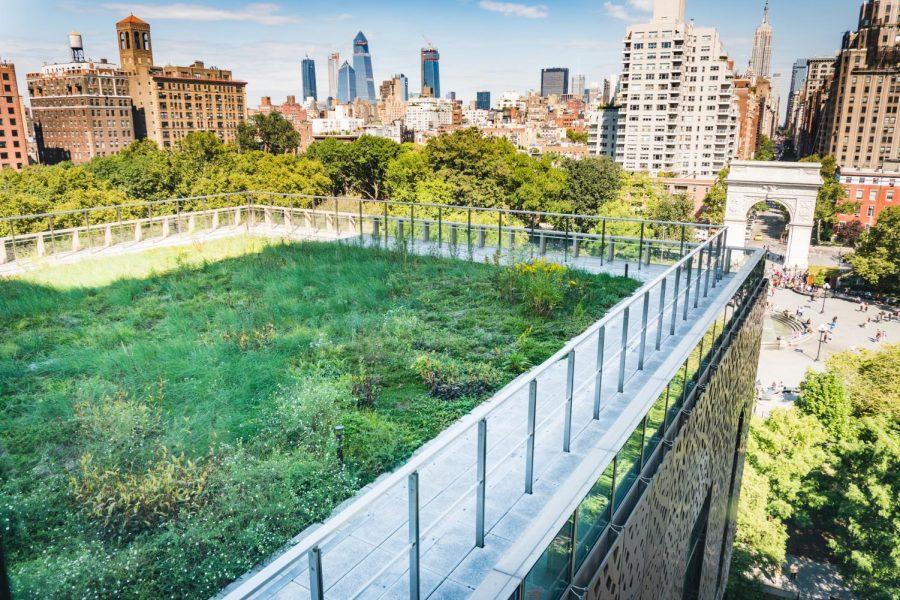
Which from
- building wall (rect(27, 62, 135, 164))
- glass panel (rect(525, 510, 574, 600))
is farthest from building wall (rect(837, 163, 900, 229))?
building wall (rect(27, 62, 135, 164))

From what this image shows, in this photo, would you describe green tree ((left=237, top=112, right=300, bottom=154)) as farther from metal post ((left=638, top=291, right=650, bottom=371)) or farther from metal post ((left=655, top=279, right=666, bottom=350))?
metal post ((left=638, top=291, right=650, bottom=371))

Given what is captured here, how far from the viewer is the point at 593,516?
442 cm

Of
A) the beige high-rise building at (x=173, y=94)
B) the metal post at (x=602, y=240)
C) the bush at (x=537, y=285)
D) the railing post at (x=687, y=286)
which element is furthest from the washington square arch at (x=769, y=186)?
the beige high-rise building at (x=173, y=94)

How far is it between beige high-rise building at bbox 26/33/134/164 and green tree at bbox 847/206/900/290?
89.1 metres

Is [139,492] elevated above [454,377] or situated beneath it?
situated beneath

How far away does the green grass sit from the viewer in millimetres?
4621

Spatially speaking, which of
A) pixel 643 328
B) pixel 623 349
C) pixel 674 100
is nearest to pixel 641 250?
pixel 643 328

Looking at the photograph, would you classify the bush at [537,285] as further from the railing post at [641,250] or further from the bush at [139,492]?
the bush at [139,492]

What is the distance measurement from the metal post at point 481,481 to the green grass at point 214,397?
145 cm

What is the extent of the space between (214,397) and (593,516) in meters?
4.50

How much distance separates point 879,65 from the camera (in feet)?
285

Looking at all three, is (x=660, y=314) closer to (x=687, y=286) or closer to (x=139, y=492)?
(x=687, y=286)

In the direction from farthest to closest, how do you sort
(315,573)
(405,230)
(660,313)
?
(405,230) → (660,313) → (315,573)

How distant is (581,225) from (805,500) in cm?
1435
